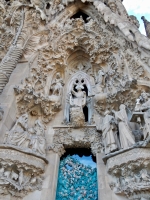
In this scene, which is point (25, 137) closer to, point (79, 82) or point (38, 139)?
point (38, 139)

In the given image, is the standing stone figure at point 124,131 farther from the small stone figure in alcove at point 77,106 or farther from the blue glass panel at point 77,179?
the blue glass panel at point 77,179

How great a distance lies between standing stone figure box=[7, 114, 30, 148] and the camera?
4800 mm

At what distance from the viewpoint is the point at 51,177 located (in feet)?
16.5

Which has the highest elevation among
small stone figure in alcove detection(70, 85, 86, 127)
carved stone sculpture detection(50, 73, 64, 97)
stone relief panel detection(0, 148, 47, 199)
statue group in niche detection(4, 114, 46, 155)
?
carved stone sculpture detection(50, 73, 64, 97)

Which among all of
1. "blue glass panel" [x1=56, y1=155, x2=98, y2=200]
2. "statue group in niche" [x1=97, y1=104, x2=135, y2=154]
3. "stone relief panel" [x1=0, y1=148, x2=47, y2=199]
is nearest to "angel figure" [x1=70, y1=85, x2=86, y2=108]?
"statue group in niche" [x1=97, y1=104, x2=135, y2=154]

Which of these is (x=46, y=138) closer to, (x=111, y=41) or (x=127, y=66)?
(x=127, y=66)

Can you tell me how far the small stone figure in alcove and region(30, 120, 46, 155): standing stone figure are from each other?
3.18 ft

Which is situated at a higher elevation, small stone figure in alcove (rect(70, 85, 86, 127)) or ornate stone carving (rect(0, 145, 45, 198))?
small stone figure in alcove (rect(70, 85, 86, 127))

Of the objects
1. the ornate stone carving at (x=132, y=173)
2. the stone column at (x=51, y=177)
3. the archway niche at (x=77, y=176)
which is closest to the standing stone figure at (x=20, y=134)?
the stone column at (x=51, y=177)

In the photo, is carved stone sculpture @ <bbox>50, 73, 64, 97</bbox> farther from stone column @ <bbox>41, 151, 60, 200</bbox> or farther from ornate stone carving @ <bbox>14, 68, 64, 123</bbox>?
stone column @ <bbox>41, 151, 60, 200</bbox>

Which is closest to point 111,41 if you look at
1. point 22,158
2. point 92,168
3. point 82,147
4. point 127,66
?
point 127,66

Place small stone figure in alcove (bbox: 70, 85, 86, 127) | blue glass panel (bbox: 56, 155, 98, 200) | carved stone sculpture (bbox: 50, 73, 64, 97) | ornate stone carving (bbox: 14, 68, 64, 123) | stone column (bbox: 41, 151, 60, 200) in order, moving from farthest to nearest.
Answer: carved stone sculpture (bbox: 50, 73, 64, 97)
small stone figure in alcove (bbox: 70, 85, 86, 127)
ornate stone carving (bbox: 14, 68, 64, 123)
blue glass panel (bbox: 56, 155, 98, 200)
stone column (bbox: 41, 151, 60, 200)

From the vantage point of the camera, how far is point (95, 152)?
542cm

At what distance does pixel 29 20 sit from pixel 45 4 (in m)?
2.88
